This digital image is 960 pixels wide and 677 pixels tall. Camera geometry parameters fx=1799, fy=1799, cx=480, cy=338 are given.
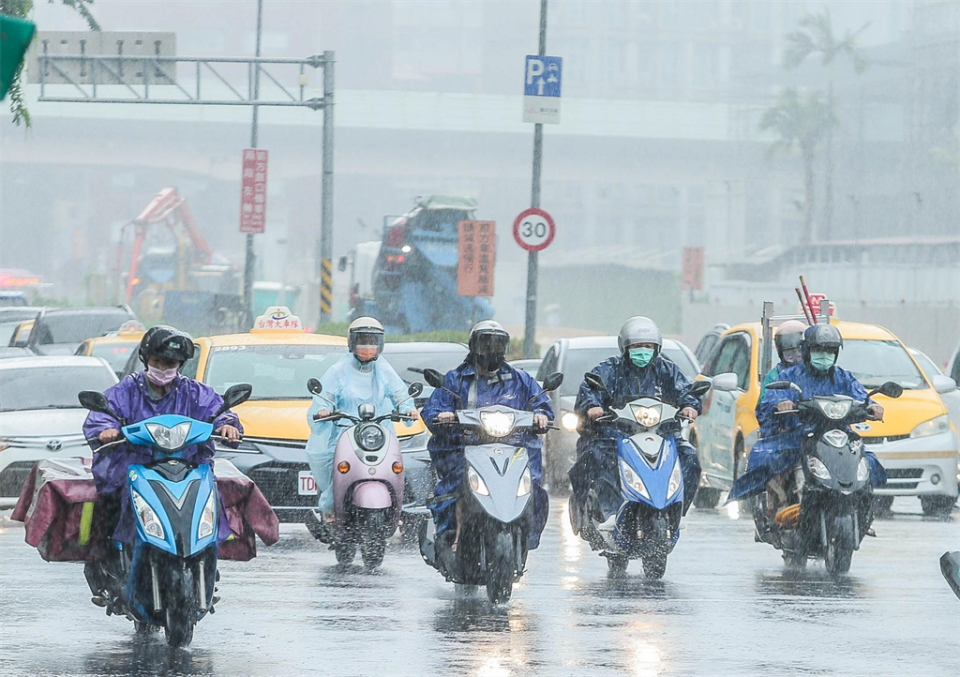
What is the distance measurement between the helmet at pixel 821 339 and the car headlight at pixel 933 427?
3.92 metres

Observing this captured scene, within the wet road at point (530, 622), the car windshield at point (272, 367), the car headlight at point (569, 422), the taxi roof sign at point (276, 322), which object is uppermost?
the taxi roof sign at point (276, 322)

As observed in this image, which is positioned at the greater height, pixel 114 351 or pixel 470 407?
pixel 470 407

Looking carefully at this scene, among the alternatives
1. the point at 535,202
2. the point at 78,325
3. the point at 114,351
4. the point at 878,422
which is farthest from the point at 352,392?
the point at 78,325

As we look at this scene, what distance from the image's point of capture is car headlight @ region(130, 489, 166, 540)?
Result: 7980mm

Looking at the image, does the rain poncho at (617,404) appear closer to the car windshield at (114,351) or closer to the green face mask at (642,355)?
the green face mask at (642,355)

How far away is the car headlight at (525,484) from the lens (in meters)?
9.94

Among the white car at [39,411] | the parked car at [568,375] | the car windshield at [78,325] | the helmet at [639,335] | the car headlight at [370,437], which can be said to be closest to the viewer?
the helmet at [639,335]

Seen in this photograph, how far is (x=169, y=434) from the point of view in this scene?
320 inches

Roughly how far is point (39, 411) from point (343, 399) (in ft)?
16.1

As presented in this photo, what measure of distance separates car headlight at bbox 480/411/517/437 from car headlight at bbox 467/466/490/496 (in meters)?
0.27

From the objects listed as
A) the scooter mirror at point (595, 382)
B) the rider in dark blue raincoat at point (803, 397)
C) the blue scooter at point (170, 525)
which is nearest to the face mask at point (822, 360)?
the rider in dark blue raincoat at point (803, 397)

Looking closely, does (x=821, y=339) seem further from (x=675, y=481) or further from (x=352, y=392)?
(x=352, y=392)

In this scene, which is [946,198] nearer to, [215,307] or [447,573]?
[215,307]

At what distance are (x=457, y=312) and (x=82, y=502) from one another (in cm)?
3971
